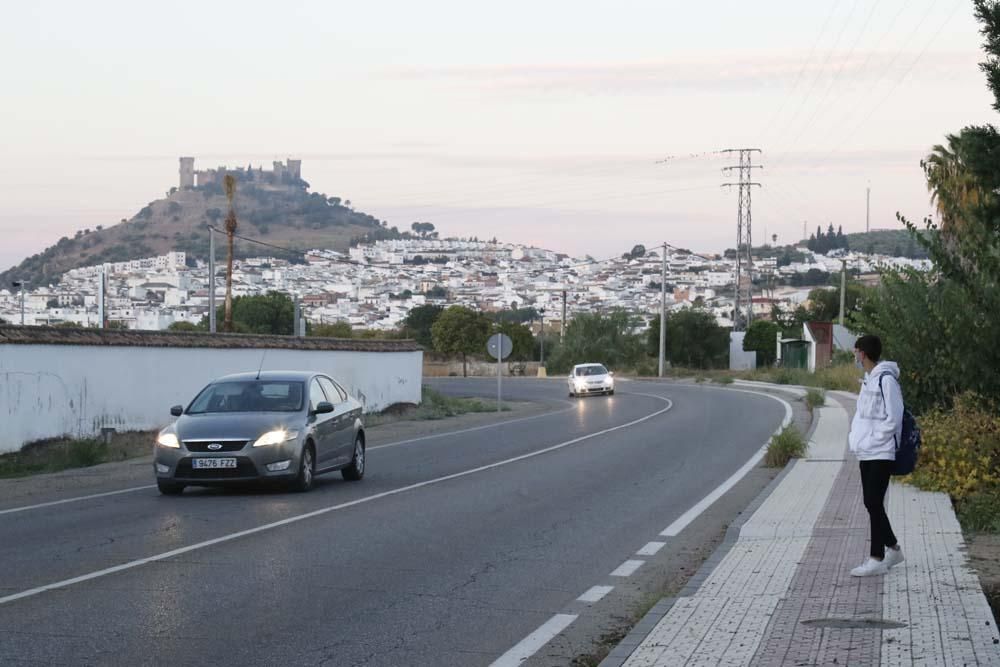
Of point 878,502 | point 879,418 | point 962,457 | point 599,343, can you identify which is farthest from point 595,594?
point 599,343

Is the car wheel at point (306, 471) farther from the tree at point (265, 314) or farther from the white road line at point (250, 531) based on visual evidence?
the tree at point (265, 314)

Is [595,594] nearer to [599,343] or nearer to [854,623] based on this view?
[854,623]

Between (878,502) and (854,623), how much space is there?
2028mm

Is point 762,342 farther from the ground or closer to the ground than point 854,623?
farther from the ground

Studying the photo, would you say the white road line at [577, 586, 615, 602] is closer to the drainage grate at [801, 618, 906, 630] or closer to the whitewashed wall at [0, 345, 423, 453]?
the drainage grate at [801, 618, 906, 630]

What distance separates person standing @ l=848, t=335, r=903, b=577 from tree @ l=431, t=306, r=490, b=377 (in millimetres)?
98472

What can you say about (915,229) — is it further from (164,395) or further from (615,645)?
(164,395)

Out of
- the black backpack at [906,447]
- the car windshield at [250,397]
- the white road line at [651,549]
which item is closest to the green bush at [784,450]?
the car windshield at [250,397]

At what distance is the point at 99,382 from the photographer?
88.1ft

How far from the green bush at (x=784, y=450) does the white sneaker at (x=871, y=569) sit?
11.7 m

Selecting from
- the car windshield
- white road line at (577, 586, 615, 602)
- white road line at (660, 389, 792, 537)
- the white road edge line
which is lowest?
the white road edge line

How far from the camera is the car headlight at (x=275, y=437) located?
17.0 metres

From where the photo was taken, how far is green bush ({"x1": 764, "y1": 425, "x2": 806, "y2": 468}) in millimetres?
22047

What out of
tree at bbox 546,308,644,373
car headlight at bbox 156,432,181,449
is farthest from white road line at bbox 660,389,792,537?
tree at bbox 546,308,644,373
